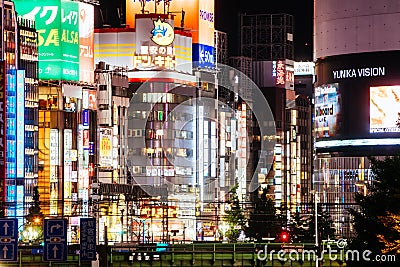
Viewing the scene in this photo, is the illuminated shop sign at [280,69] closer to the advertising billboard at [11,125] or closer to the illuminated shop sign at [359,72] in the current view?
the advertising billboard at [11,125]

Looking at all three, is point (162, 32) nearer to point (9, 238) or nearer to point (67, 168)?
point (67, 168)

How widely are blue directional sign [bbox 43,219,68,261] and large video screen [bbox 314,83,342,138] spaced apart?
3180 centimetres

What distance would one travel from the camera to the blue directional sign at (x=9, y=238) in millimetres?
60875

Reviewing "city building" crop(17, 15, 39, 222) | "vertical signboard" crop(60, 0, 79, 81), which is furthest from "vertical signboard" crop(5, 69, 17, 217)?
"vertical signboard" crop(60, 0, 79, 81)

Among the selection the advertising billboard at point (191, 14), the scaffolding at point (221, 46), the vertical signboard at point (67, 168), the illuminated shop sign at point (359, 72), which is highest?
the advertising billboard at point (191, 14)

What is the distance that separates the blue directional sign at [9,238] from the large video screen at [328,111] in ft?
108

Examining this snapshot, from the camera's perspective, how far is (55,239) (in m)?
61.2

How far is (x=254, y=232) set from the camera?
116125 millimetres

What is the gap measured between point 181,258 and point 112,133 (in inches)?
2996

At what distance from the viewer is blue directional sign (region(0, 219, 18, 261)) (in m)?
60.9

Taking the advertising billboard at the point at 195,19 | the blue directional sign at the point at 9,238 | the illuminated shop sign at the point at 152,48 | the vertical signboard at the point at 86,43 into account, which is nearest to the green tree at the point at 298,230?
the vertical signboard at the point at 86,43

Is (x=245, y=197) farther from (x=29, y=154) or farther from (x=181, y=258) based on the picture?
(x=181, y=258)

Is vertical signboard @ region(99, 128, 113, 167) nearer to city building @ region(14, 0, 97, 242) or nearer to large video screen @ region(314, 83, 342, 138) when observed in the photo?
city building @ region(14, 0, 97, 242)

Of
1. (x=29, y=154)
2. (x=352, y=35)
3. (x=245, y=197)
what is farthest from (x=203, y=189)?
(x=352, y=35)
